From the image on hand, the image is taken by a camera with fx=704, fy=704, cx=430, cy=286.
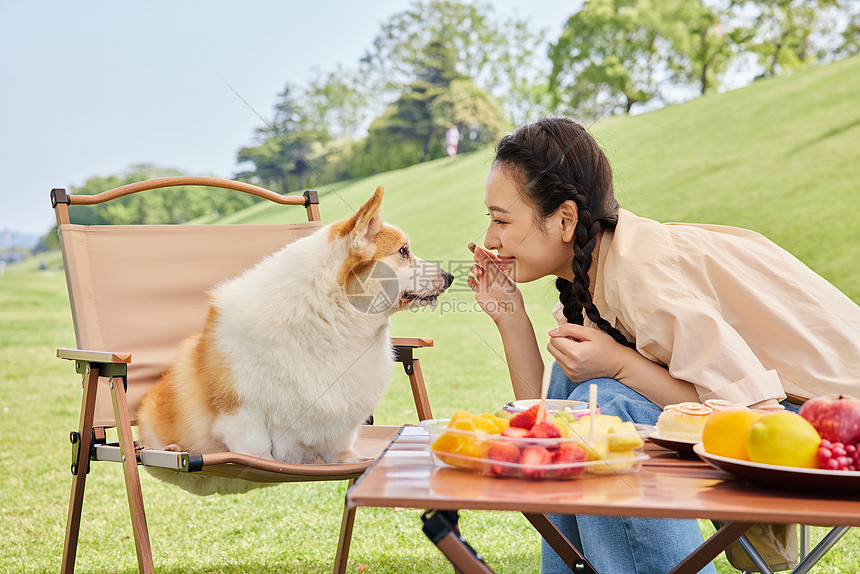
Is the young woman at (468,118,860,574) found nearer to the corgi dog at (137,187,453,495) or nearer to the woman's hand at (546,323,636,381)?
the woman's hand at (546,323,636,381)

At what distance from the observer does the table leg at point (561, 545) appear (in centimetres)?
144

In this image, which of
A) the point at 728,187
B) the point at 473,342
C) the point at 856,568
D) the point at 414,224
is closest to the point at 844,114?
the point at 728,187

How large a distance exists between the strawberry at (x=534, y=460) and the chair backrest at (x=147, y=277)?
1705 mm

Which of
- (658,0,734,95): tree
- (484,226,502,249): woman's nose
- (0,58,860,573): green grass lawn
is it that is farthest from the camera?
(658,0,734,95): tree

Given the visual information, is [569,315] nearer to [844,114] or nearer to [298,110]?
[844,114]

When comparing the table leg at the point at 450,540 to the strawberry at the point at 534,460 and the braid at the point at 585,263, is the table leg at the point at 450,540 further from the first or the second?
the braid at the point at 585,263

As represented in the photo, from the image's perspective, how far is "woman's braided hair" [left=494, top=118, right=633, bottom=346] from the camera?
184 cm

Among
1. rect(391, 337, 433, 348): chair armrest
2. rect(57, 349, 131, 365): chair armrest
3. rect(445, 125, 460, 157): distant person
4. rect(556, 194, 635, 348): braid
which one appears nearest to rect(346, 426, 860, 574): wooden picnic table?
rect(556, 194, 635, 348): braid

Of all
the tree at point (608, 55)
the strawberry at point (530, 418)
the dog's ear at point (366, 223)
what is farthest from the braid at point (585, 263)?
the tree at point (608, 55)

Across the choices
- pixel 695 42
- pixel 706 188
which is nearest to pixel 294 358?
pixel 706 188

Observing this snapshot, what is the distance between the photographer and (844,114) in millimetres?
13805

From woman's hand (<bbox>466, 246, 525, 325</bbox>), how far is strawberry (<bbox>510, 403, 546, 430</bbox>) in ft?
3.33

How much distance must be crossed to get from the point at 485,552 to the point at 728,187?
1166 centimetres

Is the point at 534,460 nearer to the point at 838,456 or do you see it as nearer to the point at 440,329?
the point at 838,456
